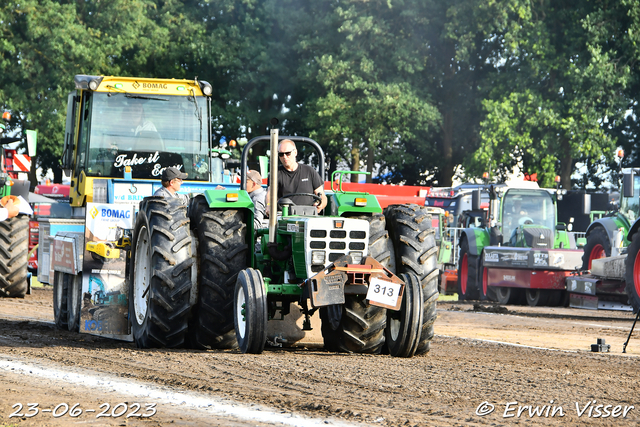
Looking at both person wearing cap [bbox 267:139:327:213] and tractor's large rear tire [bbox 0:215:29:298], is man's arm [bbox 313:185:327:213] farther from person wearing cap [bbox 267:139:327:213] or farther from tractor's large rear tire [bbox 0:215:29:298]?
tractor's large rear tire [bbox 0:215:29:298]

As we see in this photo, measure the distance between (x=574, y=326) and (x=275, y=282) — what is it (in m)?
6.82

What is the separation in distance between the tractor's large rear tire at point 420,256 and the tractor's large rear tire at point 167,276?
5.96 feet

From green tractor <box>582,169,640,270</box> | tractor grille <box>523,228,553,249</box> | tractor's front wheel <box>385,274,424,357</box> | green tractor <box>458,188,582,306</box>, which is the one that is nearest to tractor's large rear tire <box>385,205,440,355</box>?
tractor's front wheel <box>385,274,424,357</box>

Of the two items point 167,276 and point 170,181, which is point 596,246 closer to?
point 170,181

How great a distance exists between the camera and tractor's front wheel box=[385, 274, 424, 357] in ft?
24.9

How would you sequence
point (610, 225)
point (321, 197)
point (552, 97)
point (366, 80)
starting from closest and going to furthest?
point (321, 197)
point (610, 225)
point (552, 97)
point (366, 80)

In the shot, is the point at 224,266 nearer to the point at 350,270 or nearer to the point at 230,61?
the point at 350,270

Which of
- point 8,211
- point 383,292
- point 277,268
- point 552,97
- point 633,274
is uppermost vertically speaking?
point 552,97

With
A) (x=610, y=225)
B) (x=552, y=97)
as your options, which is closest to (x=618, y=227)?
(x=610, y=225)

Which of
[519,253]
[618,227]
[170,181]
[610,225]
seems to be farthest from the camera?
[519,253]

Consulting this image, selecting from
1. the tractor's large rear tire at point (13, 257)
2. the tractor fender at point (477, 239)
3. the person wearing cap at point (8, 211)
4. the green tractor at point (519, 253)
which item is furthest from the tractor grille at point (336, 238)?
the tractor fender at point (477, 239)

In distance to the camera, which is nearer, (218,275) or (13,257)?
(218,275)

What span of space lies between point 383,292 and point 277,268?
4.15 feet

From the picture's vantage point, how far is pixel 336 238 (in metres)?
7.67
